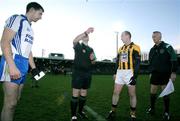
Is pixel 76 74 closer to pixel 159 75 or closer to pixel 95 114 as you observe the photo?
pixel 95 114

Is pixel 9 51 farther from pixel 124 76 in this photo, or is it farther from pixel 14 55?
pixel 124 76

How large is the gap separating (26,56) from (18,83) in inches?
19.5

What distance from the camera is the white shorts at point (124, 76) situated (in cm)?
644

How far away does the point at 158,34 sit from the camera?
286 inches

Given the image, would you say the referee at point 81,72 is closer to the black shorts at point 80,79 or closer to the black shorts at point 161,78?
the black shorts at point 80,79

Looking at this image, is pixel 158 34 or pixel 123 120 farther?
pixel 158 34

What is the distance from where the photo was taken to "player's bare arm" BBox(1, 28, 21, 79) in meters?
3.65

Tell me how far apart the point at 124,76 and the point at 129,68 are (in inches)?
10.0

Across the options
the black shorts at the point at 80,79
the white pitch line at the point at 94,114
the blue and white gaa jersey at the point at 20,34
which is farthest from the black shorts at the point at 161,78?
the blue and white gaa jersey at the point at 20,34

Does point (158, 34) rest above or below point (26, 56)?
above

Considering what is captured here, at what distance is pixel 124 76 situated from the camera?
652cm

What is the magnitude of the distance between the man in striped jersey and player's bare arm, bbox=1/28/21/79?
3.47m

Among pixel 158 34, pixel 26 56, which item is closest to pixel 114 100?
pixel 158 34

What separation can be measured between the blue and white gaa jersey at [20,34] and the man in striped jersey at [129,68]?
10.2ft
